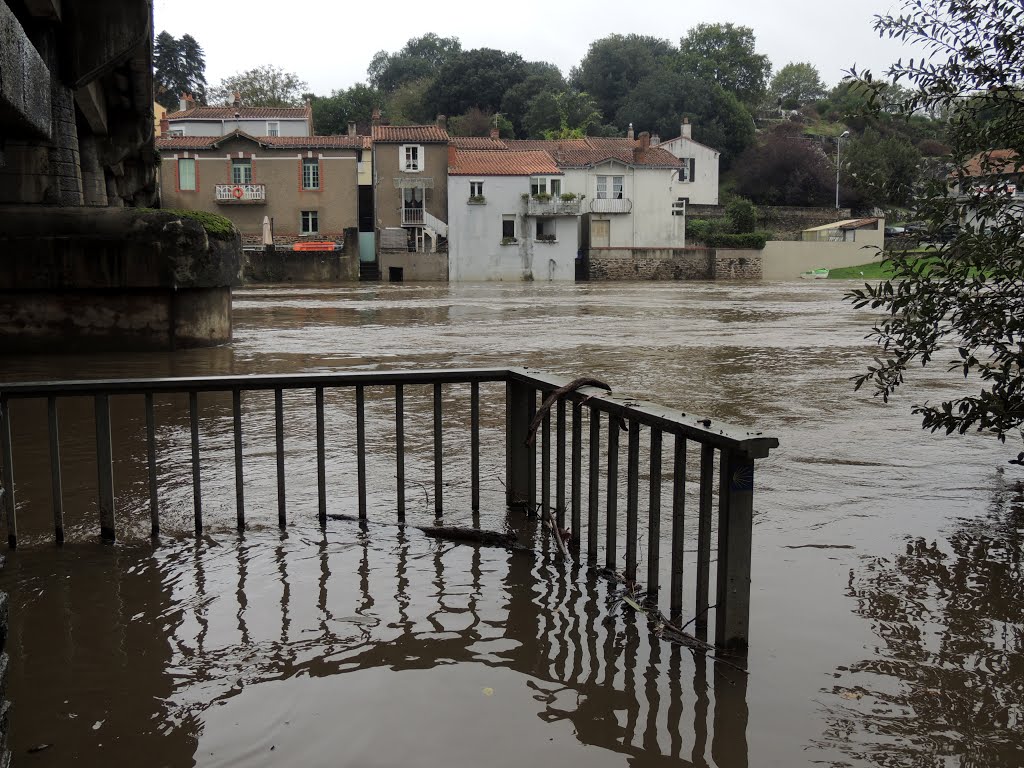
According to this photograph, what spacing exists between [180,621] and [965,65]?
5.39 metres

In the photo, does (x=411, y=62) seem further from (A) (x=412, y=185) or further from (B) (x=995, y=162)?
(B) (x=995, y=162)

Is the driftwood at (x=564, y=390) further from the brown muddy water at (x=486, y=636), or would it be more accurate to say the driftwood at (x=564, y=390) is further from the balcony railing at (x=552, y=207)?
the balcony railing at (x=552, y=207)

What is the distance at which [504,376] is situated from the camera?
5.61m

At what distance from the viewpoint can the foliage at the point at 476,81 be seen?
9894 centimetres

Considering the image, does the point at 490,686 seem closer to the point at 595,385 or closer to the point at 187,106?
the point at 595,385

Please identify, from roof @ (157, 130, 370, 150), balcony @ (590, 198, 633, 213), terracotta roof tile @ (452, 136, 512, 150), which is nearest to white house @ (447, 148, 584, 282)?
terracotta roof tile @ (452, 136, 512, 150)

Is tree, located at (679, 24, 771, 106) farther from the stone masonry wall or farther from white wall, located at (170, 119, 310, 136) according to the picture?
white wall, located at (170, 119, 310, 136)

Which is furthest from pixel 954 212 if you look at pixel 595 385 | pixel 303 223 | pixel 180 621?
pixel 303 223

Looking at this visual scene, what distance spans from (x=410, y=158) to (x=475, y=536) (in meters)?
63.2

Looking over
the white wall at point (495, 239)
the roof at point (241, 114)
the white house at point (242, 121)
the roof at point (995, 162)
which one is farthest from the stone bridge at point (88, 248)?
the roof at point (241, 114)

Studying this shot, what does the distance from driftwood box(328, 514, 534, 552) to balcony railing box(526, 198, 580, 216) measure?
202 feet

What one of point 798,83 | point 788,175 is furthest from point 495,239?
point 798,83

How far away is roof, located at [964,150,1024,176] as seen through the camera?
18.7ft

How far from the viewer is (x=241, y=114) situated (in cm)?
7419
